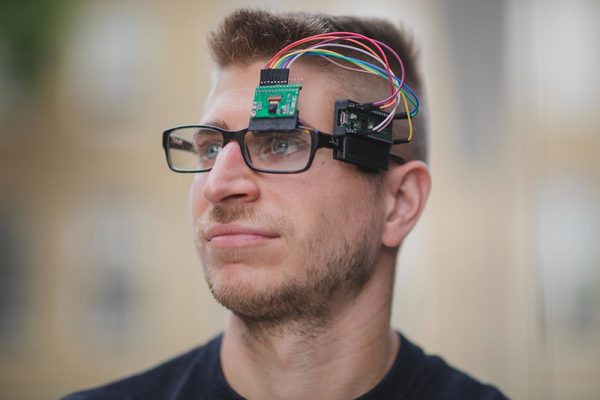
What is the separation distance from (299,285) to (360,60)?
80 centimetres

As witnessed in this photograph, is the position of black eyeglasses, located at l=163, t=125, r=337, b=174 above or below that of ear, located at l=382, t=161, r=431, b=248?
above

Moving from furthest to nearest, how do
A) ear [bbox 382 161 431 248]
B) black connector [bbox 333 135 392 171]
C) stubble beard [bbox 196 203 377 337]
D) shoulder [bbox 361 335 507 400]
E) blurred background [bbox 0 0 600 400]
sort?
blurred background [bbox 0 0 600 400] → ear [bbox 382 161 431 248] → shoulder [bbox 361 335 507 400] → black connector [bbox 333 135 392 171] → stubble beard [bbox 196 203 377 337]

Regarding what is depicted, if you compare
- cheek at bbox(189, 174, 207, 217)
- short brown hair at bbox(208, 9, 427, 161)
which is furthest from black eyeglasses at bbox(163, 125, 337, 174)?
short brown hair at bbox(208, 9, 427, 161)

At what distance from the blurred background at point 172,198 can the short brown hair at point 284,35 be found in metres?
9.33

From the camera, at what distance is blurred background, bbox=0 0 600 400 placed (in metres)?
12.8

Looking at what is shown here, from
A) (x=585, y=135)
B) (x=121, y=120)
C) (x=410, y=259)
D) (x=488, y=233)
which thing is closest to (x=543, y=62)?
(x=585, y=135)

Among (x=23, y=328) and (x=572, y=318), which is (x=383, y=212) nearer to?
(x=572, y=318)

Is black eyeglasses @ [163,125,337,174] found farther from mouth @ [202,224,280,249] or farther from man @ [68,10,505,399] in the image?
mouth @ [202,224,280,249]

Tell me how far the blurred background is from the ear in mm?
9440

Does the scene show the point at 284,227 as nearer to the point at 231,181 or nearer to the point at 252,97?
the point at 231,181

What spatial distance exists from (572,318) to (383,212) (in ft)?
39.8

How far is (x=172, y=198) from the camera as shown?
14469 mm

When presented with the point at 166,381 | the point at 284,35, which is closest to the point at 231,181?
the point at 284,35

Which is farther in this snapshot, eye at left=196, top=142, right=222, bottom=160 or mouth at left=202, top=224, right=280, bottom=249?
eye at left=196, top=142, right=222, bottom=160
